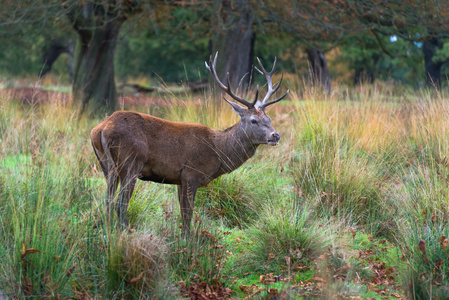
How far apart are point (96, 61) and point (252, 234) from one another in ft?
29.6

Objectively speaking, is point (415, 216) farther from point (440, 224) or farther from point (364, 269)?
point (364, 269)

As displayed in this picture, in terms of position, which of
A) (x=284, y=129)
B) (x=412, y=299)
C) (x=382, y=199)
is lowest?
(x=284, y=129)

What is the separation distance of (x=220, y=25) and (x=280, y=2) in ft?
4.37

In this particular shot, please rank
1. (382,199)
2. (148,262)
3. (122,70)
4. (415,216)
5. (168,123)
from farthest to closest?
(122,70), (382,199), (168,123), (415,216), (148,262)

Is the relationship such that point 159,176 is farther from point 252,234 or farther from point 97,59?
point 97,59

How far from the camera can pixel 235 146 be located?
5.75 m

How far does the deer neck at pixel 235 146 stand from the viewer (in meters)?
5.70

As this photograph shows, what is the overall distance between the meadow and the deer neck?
0.49m

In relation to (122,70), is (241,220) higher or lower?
higher

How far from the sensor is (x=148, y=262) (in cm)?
390

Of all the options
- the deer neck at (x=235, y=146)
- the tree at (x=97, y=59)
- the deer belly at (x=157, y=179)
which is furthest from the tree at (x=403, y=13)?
the deer belly at (x=157, y=179)

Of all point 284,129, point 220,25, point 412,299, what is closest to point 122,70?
point 220,25

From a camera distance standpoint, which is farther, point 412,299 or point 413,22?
point 413,22

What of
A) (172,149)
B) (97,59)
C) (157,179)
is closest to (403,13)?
(97,59)
